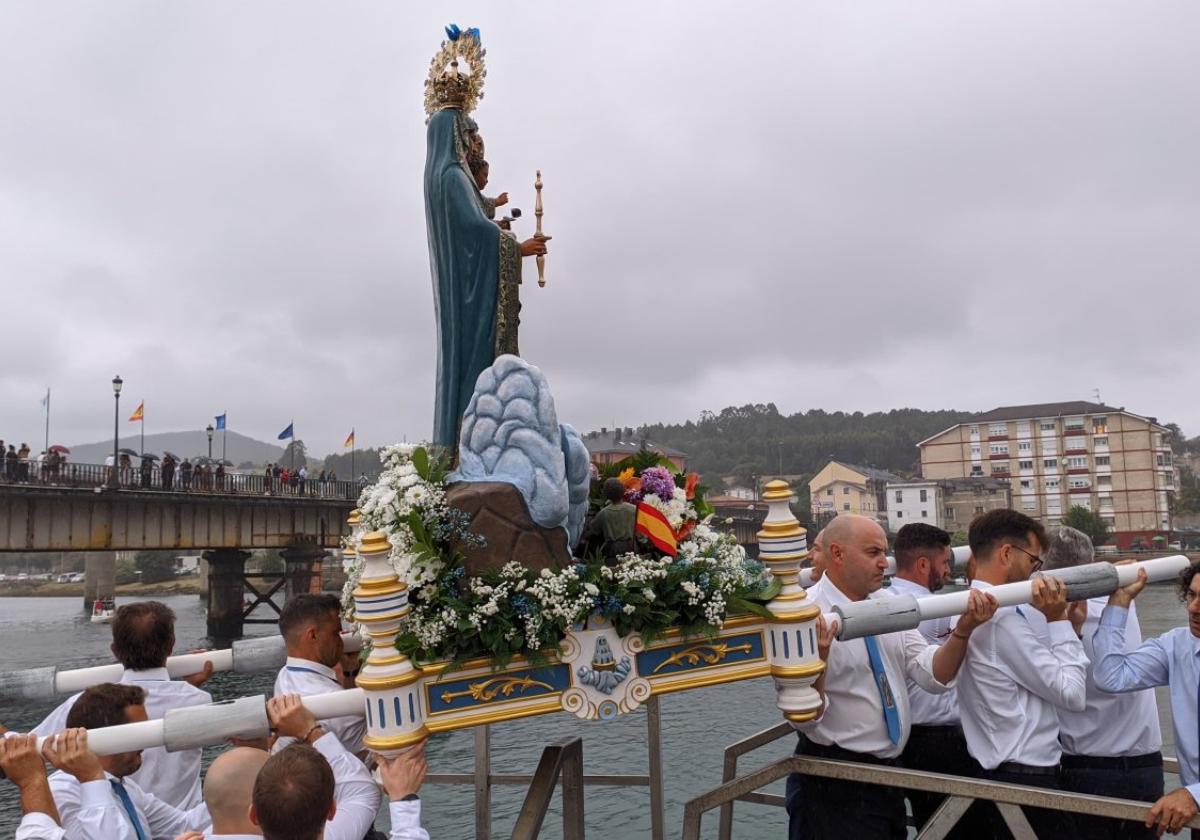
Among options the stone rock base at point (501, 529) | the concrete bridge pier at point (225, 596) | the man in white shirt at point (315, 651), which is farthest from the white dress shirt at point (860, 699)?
the concrete bridge pier at point (225, 596)

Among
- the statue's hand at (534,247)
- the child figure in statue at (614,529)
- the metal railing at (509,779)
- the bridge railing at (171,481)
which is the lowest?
the metal railing at (509,779)

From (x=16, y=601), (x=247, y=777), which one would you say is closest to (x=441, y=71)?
(x=247, y=777)

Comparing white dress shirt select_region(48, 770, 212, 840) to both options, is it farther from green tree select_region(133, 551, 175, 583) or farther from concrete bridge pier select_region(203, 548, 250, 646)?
green tree select_region(133, 551, 175, 583)

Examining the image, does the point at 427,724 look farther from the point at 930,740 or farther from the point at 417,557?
the point at 930,740

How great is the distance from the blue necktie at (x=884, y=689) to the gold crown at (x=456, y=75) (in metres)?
4.49

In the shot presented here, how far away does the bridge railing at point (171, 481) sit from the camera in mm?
22984

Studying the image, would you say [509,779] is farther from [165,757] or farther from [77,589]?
[77,589]

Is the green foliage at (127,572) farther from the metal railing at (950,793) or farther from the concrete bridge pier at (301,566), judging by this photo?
the metal railing at (950,793)

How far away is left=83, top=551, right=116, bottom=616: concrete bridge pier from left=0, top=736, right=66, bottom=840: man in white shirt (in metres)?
52.4

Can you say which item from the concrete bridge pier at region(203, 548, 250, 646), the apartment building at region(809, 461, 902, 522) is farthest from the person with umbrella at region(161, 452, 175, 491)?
the apartment building at region(809, 461, 902, 522)

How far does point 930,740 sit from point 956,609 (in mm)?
1801

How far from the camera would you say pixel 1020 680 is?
4125mm

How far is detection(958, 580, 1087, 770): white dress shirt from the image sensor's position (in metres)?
4.08

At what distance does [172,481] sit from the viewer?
88.2 ft
